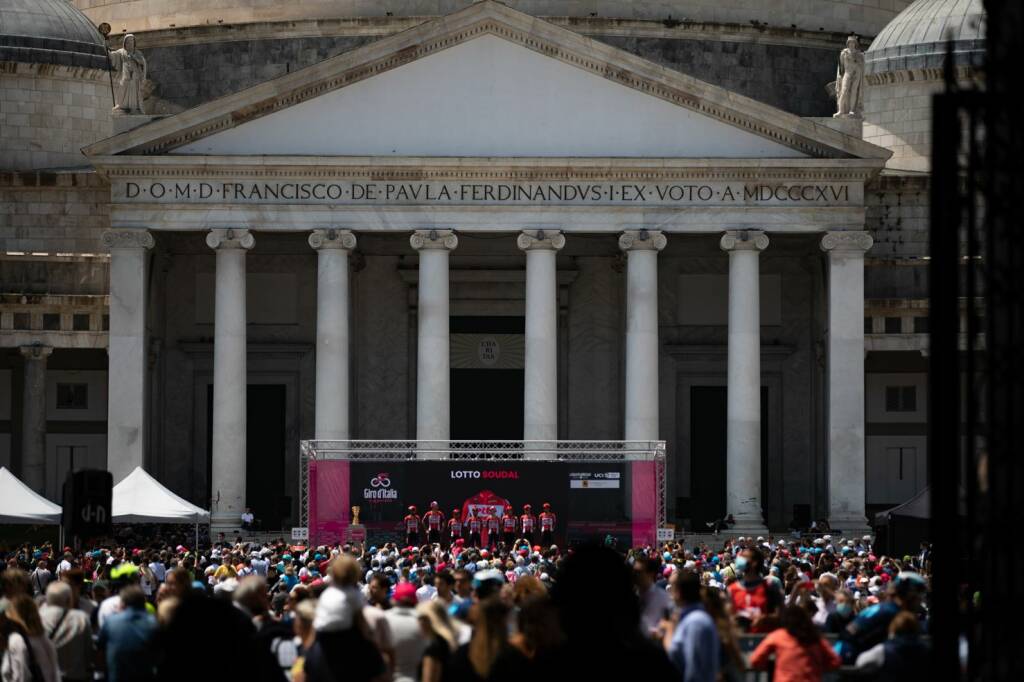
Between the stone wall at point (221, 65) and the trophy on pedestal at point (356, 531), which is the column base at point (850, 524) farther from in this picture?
the stone wall at point (221, 65)

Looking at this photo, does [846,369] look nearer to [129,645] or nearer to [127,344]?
[127,344]

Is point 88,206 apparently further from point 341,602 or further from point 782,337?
point 341,602

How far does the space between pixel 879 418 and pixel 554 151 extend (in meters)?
14.8

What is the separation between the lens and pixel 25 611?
21.0 m

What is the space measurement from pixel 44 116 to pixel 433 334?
694 inches

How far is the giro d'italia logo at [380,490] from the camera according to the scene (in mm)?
53156

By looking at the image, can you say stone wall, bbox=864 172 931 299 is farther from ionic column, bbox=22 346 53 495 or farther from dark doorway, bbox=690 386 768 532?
ionic column, bbox=22 346 53 495

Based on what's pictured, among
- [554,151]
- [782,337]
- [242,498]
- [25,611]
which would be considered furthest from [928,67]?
[25,611]

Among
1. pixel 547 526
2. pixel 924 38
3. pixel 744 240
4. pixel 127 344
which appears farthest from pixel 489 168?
pixel 924 38

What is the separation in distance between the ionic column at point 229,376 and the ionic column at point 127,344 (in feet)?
6.71

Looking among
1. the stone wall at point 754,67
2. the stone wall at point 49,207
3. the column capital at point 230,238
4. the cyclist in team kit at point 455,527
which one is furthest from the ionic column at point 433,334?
the stone wall at point 754,67

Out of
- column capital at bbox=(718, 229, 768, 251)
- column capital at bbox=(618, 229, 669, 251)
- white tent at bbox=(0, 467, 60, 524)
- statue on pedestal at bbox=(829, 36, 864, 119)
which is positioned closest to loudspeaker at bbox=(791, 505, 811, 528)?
column capital at bbox=(718, 229, 768, 251)

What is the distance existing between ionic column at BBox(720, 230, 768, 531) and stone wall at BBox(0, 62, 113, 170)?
2280 cm

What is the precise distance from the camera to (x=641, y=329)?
63000mm
